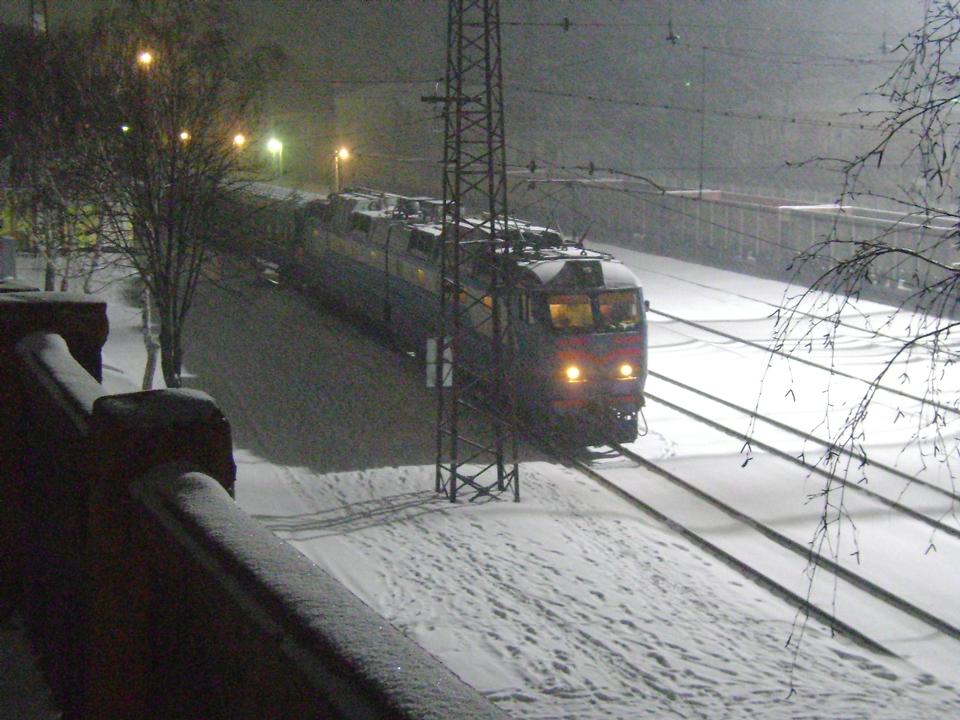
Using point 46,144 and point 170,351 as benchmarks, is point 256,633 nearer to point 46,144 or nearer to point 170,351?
point 170,351

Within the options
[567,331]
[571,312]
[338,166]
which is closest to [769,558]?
[567,331]

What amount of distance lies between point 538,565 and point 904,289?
26.8 metres

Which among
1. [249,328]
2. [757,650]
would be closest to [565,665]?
[757,650]

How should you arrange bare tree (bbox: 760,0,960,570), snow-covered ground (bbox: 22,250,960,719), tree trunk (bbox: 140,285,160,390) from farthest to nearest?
tree trunk (bbox: 140,285,160,390) → snow-covered ground (bbox: 22,250,960,719) → bare tree (bbox: 760,0,960,570)

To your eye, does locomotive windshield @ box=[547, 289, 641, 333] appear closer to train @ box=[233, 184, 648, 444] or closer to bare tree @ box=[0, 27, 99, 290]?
train @ box=[233, 184, 648, 444]

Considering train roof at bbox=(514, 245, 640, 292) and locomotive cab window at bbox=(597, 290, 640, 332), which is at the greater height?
train roof at bbox=(514, 245, 640, 292)

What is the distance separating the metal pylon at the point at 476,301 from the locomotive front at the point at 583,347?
0.64m

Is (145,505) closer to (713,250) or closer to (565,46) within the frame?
(713,250)

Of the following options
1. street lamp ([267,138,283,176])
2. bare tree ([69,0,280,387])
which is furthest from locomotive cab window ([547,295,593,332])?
street lamp ([267,138,283,176])

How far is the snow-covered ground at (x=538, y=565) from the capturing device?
32.9 feet

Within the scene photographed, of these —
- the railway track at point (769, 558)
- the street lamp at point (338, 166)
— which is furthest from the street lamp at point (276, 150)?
the railway track at point (769, 558)

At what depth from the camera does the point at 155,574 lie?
113 inches

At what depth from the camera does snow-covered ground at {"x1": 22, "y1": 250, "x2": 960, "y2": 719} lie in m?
10.0

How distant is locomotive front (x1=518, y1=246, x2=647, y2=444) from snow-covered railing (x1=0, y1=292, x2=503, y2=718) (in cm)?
1444
